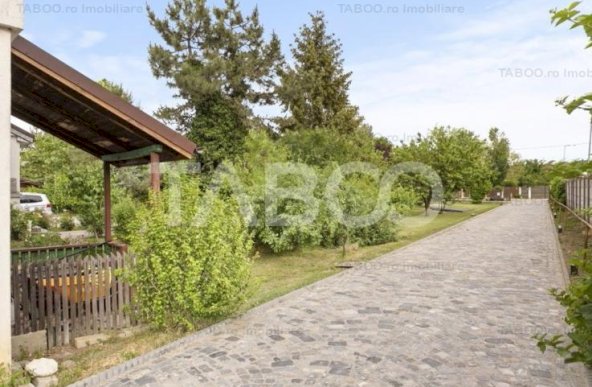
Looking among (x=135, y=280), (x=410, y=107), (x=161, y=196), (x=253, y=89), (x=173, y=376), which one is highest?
(x=253, y=89)

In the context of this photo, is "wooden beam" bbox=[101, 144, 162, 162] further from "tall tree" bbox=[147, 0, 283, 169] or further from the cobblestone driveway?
"tall tree" bbox=[147, 0, 283, 169]

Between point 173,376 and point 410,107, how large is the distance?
24.2 m

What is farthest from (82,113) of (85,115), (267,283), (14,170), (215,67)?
(215,67)

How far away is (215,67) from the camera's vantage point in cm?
3019

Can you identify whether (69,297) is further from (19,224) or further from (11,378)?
(19,224)

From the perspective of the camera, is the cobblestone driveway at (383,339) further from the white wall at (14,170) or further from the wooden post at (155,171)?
the white wall at (14,170)

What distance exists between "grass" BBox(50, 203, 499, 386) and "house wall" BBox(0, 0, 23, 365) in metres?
0.93

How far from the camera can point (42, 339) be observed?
6117 millimetres

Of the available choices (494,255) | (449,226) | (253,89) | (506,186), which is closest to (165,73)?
(253,89)

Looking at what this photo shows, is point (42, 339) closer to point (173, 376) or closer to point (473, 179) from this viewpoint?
point (173, 376)

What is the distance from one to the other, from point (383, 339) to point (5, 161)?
5360mm

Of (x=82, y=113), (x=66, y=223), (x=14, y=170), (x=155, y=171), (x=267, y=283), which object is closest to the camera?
(x=82, y=113)

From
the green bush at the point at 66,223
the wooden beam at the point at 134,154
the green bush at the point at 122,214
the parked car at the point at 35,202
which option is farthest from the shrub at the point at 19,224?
the wooden beam at the point at 134,154

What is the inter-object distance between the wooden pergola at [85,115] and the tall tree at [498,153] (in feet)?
190
